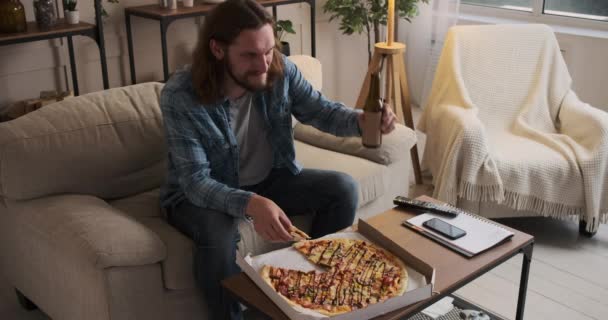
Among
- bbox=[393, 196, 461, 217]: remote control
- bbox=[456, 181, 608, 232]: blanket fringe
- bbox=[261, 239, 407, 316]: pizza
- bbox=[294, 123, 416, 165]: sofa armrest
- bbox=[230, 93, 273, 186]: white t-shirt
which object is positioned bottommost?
bbox=[456, 181, 608, 232]: blanket fringe

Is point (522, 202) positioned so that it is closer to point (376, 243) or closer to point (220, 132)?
point (376, 243)

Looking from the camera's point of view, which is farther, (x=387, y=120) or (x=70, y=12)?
(x=70, y=12)

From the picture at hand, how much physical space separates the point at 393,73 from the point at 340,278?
1663 millimetres

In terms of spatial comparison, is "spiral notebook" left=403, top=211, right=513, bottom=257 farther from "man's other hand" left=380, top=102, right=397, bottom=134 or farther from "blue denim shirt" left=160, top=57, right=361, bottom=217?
"blue denim shirt" left=160, top=57, right=361, bottom=217

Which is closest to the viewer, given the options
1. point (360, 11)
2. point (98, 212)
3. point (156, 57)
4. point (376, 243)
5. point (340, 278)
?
point (340, 278)

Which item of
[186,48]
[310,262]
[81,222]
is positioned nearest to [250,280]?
[310,262]

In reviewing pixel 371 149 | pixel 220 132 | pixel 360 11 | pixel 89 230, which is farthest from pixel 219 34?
pixel 360 11

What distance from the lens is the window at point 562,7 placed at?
3.83m

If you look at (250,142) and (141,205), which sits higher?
(250,142)

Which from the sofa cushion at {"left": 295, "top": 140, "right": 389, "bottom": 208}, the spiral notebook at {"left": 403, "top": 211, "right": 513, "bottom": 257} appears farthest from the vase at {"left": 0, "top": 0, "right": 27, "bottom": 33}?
the spiral notebook at {"left": 403, "top": 211, "right": 513, "bottom": 257}

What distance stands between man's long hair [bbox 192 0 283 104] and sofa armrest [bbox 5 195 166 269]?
1.37ft

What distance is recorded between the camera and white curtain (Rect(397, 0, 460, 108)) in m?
4.16

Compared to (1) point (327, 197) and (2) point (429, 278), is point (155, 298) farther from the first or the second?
(2) point (429, 278)

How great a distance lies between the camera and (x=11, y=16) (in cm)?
246
